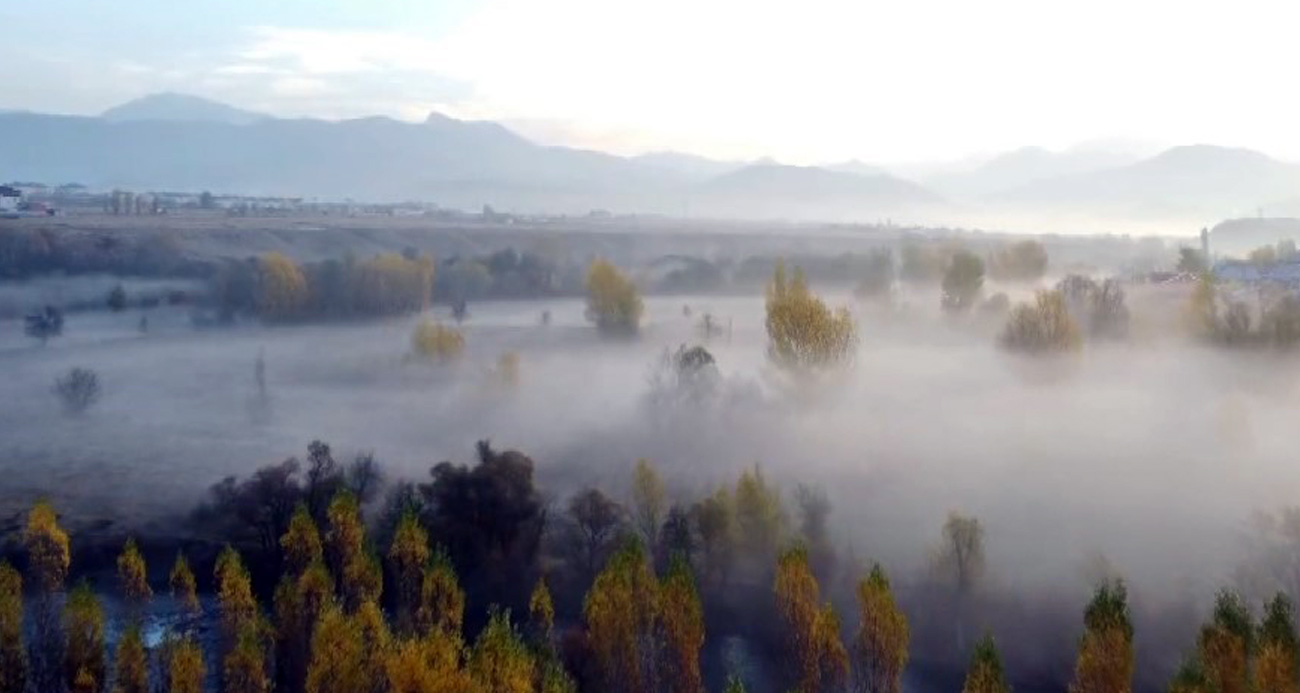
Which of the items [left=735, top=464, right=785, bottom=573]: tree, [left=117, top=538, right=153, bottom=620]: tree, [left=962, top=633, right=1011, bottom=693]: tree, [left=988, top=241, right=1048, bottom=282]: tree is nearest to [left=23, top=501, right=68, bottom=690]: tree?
[left=117, top=538, right=153, bottom=620]: tree

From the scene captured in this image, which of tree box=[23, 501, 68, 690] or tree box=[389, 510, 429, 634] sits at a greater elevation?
tree box=[389, 510, 429, 634]

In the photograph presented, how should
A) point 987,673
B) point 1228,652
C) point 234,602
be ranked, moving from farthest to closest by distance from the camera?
point 234,602 → point 987,673 → point 1228,652

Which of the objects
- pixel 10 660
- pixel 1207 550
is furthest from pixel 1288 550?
pixel 10 660

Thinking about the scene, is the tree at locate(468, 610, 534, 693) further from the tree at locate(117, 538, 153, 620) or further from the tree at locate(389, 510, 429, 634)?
the tree at locate(117, 538, 153, 620)

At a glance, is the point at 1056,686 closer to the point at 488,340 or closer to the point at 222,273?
the point at 488,340

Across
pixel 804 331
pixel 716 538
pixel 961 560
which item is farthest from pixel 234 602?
pixel 804 331

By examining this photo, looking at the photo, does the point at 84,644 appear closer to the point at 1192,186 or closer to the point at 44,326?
the point at 44,326
